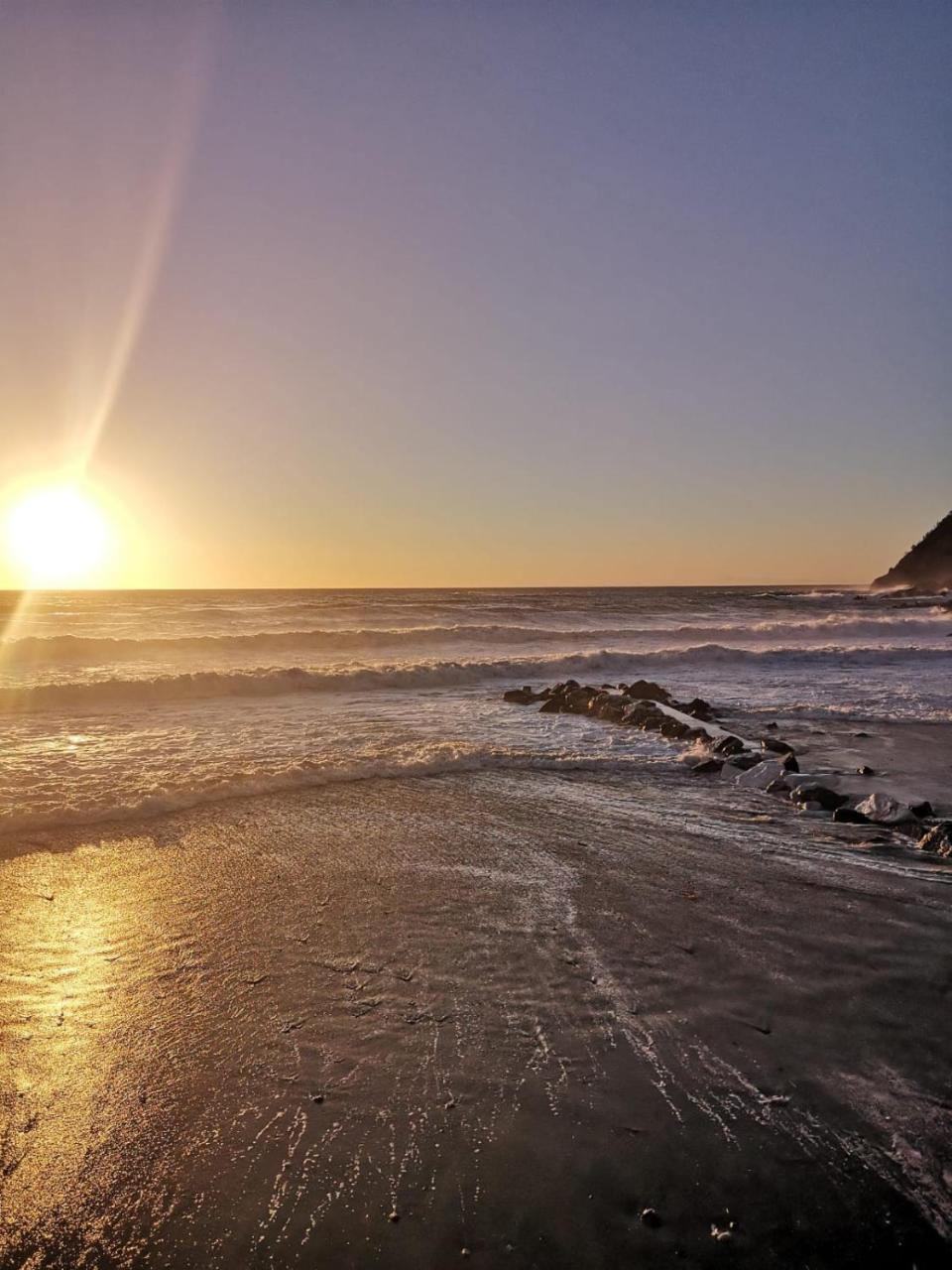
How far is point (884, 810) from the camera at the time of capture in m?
5.93

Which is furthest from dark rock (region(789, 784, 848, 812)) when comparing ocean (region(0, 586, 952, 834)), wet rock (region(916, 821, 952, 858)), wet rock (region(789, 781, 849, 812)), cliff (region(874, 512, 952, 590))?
Answer: cliff (region(874, 512, 952, 590))

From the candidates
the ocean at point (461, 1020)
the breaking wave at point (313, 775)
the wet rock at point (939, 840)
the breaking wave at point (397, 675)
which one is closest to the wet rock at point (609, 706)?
the breaking wave at point (313, 775)

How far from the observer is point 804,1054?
2.80 m

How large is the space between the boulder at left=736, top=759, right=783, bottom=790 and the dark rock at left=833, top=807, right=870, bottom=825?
0.96 metres

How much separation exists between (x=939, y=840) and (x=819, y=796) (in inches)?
47.9

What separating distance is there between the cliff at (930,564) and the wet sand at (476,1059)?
8576 cm

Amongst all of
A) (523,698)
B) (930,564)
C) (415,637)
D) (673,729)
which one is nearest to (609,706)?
(673,729)

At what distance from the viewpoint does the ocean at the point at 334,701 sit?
7.21 metres

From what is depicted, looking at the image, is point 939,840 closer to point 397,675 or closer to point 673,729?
point 673,729

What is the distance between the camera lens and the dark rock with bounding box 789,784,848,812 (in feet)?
20.5

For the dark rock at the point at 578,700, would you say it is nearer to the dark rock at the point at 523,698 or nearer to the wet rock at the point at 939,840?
the dark rock at the point at 523,698

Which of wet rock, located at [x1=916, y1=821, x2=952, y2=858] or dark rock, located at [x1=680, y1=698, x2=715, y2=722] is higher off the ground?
wet rock, located at [x1=916, y1=821, x2=952, y2=858]

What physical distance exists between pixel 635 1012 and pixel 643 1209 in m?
1.04

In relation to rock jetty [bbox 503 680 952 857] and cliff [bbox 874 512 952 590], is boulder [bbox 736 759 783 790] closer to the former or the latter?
rock jetty [bbox 503 680 952 857]
